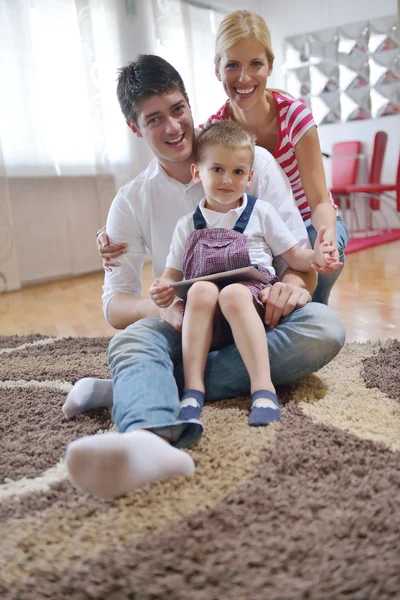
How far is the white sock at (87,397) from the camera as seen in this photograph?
3.92 feet

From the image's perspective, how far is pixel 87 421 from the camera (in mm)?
1184

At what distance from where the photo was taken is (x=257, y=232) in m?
1.32

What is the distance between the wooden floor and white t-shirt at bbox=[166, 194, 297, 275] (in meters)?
0.62

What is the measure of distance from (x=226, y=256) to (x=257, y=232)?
110mm

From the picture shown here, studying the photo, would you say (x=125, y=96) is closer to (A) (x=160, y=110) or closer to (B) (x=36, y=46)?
(A) (x=160, y=110)

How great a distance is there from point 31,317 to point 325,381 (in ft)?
5.61

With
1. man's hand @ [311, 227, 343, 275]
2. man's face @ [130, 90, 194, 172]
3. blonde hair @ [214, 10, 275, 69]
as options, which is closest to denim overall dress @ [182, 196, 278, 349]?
man's hand @ [311, 227, 343, 275]

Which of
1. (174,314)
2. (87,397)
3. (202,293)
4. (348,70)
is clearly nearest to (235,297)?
(202,293)

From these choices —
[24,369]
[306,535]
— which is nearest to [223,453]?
[306,535]

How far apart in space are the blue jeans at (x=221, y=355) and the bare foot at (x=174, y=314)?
0.01m

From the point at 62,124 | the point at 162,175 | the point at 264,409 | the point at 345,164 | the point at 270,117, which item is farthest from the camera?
Answer: the point at 345,164

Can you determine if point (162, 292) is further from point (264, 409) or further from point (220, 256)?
point (264, 409)

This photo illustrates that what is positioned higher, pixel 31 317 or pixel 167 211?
pixel 167 211

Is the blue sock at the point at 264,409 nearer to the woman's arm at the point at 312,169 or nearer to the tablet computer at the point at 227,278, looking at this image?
the tablet computer at the point at 227,278
